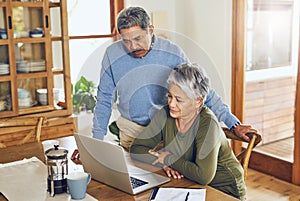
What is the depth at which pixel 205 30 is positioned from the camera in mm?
3781

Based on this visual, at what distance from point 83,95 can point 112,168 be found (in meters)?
2.33

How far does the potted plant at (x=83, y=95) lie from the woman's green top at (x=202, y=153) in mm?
1970

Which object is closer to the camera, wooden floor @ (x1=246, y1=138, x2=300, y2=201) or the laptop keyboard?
the laptop keyboard

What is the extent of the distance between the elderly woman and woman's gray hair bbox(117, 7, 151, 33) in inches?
11.4

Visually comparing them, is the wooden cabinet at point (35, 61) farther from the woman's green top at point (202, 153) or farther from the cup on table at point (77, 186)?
the cup on table at point (77, 186)

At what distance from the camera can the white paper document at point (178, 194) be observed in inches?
56.4

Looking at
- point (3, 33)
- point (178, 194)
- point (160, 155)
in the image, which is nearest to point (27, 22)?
point (3, 33)

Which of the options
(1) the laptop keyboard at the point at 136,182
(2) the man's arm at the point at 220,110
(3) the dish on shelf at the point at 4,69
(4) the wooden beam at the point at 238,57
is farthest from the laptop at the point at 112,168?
(4) the wooden beam at the point at 238,57

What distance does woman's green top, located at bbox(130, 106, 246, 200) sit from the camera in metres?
1.61

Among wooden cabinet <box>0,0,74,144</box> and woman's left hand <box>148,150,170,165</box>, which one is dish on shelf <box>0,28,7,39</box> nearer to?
wooden cabinet <box>0,0,74,144</box>

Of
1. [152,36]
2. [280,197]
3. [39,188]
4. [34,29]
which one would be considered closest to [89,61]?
[34,29]

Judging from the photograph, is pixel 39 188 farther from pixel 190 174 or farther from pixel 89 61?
pixel 89 61

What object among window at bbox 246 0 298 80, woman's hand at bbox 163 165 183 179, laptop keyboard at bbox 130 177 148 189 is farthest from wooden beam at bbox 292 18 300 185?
laptop keyboard at bbox 130 177 148 189

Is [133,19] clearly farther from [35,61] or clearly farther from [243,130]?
[35,61]
